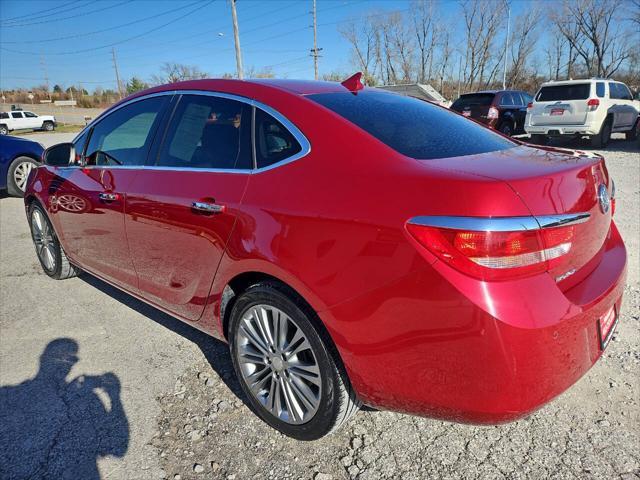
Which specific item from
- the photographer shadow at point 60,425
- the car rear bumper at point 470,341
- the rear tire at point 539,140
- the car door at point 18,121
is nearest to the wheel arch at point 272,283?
the car rear bumper at point 470,341

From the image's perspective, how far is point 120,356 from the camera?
9.84 ft

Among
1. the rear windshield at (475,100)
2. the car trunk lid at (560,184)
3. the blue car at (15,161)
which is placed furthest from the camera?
the rear windshield at (475,100)

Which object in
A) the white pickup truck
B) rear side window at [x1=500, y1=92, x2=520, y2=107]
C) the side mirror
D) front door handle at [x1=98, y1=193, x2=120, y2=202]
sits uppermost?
the white pickup truck

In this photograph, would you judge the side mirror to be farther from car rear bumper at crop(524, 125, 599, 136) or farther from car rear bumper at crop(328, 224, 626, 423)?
car rear bumper at crop(524, 125, 599, 136)

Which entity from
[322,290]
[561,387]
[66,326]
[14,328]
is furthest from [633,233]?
[14,328]

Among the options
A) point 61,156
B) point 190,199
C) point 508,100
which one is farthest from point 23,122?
point 190,199

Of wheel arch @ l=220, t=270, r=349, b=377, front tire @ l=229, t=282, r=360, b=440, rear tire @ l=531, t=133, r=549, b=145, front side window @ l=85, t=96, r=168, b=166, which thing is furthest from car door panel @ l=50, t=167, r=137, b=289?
rear tire @ l=531, t=133, r=549, b=145

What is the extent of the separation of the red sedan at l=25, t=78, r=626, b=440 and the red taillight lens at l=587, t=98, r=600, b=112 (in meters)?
11.1

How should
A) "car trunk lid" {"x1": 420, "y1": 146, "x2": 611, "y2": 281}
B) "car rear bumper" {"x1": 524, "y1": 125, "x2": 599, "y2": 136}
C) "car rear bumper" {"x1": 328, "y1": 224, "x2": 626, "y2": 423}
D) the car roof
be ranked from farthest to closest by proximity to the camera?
"car rear bumper" {"x1": 524, "y1": 125, "x2": 599, "y2": 136}
the car roof
"car trunk lid" {"x1": 420, "y1": 146, "x2": 611, "y2": 281}
"car rear bumper" {"x1": 328, "y1": 224, "x2": 626, "y2": 423}

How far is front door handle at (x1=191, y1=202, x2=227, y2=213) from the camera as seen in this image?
2217 mm

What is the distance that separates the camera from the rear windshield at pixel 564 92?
11922 millimetres

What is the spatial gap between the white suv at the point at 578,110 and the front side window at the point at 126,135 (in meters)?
11.8

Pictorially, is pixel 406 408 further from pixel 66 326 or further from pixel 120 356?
pixel 66 326

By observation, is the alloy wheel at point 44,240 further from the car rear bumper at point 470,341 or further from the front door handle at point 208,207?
the car rear bumper at point 470,341
